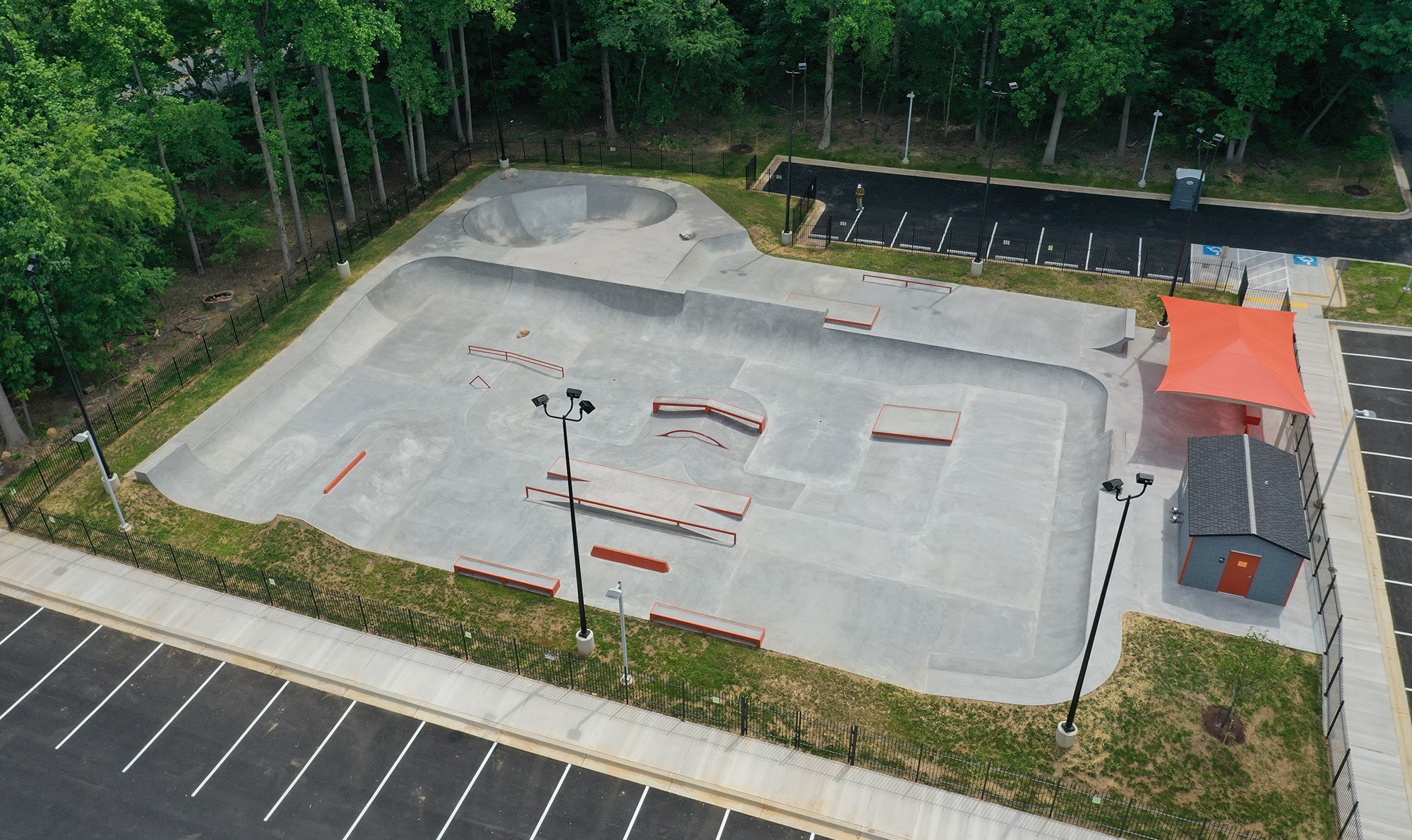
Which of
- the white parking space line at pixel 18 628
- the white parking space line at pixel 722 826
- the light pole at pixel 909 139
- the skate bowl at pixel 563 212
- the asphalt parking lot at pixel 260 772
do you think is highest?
the light pole at pixel 909 139

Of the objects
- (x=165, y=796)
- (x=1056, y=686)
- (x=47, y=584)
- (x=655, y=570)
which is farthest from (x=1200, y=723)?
(x=47, y=584)

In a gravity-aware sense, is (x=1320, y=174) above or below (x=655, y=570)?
above

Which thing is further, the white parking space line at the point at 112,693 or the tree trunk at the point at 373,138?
the tree trunk at the point at 373,138

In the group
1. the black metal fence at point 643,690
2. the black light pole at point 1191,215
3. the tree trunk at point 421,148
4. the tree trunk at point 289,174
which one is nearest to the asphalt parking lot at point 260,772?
the black metal fence at point 643,690

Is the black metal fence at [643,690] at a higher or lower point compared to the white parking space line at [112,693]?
higher

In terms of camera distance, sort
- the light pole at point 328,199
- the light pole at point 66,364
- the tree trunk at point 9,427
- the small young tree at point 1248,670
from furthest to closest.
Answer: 1. the light pole at point 328,199
2. the tree trunk at point 9,427
3. the light pole at point 66,364
4. the small young tree at point 1248,670

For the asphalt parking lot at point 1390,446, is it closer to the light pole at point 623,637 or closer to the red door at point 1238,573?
the red door at point 1238,573

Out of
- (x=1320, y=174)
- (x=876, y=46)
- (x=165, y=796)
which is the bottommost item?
(x=165, y=796)

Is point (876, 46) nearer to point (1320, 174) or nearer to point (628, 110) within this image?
point (628, 110)
